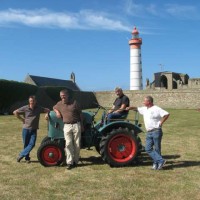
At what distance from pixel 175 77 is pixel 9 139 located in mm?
53690

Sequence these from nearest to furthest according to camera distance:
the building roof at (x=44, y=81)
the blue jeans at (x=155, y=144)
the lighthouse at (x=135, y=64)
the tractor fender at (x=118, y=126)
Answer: the blue jeans at (x=155, y=144)
the tractor fender at (x=118, y=126)
the building roof at (x=44, y=81)
the lighthouse at (x=135, y=64)

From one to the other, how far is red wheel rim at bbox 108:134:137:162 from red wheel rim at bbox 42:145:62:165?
1.07 m

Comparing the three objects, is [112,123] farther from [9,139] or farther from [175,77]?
[175,77]

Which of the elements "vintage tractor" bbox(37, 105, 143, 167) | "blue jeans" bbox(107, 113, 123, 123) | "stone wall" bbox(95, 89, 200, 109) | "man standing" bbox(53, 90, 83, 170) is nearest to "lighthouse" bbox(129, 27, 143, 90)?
"stone wall" bbox(95, 89, 200, 109)

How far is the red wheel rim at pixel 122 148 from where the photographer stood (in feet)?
25.3

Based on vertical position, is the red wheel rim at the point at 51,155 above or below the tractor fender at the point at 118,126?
below

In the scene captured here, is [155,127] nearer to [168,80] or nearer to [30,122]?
[30,122]

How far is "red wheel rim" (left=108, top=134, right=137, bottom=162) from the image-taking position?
773cm

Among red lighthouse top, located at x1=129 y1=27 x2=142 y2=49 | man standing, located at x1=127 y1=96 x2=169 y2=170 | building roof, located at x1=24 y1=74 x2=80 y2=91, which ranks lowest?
man standing, located at x1=127 y1=96 x2=169 y2=170

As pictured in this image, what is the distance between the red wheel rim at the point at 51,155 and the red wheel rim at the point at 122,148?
1.07m

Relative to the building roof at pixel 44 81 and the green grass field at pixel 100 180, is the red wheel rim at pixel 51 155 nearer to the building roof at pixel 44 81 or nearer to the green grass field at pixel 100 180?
the green grass field at pixel 100 180

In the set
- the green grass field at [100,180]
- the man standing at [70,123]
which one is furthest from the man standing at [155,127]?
the man standing at [70,123]

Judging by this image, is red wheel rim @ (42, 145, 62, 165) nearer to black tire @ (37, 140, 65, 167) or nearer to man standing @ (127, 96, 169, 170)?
black tire @ (37, 140, 65, 167)

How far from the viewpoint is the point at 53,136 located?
7.80m
